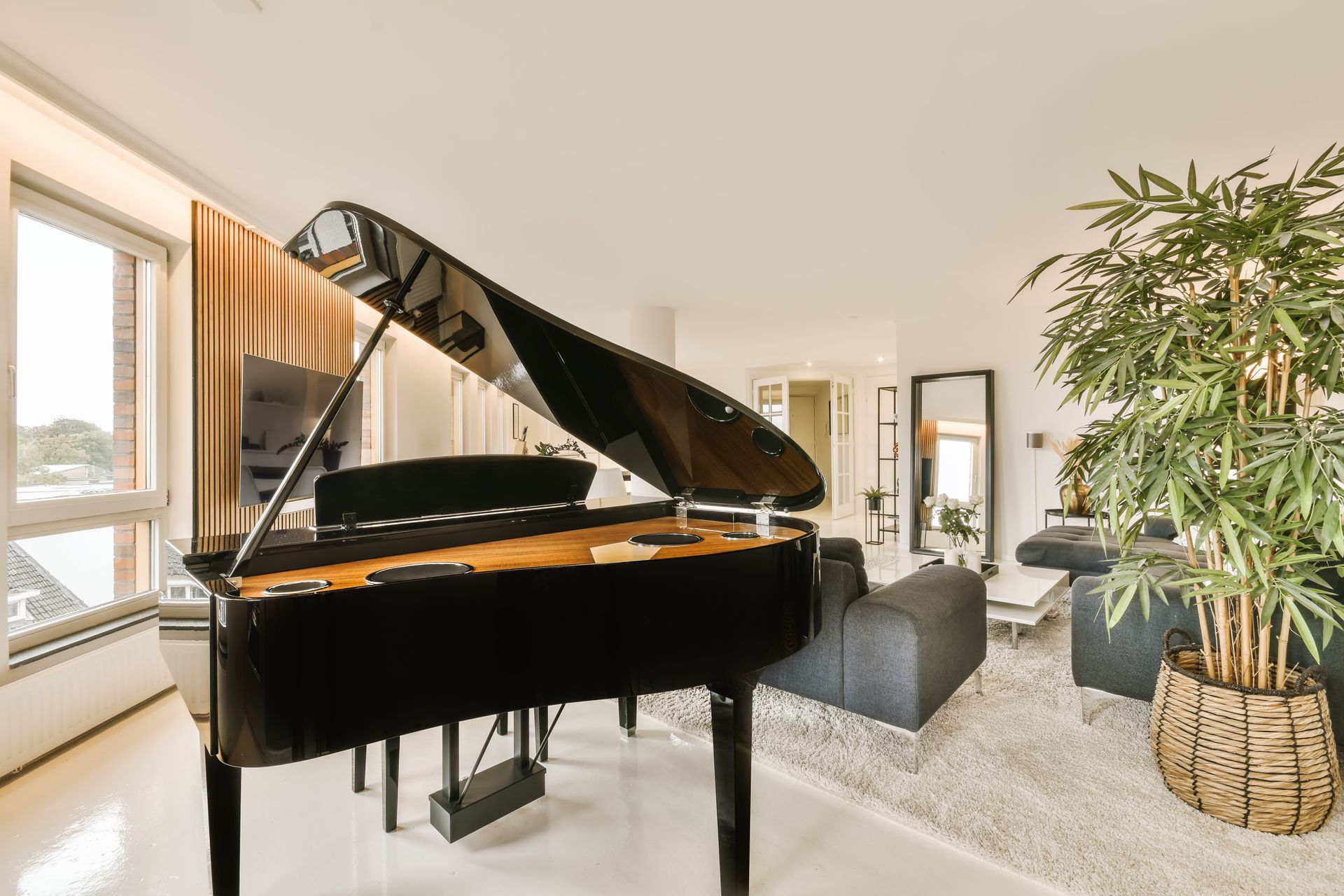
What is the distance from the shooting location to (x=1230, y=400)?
1744 mm

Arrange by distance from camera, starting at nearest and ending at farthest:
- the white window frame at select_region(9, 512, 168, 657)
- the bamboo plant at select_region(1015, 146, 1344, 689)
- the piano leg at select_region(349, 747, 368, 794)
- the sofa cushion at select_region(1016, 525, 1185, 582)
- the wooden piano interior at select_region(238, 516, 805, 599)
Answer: the wooden piano interior at select_region(238, 516, 805, 599)
the bamboo plant at select_region(1015, 146, 1344, 689)
the piano leg at select_region(349, 747, 368, 794)
the white window frame at select_region(9, 512, 168, 657)
the sofa cushion at select_region(1016, 525, 1185, 582)

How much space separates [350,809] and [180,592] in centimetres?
117

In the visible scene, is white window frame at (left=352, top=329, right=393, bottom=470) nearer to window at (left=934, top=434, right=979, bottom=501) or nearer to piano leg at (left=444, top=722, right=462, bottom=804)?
piano leg at (left=444, top=722, right=462, bottom=804)

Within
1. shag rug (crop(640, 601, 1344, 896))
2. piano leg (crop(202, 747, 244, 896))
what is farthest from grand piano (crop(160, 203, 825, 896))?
shag rug (crop(640, 601, 1344, 896))

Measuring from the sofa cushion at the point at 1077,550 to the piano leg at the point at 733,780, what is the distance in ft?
10.7

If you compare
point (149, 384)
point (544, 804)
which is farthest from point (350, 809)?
point (149, 384)

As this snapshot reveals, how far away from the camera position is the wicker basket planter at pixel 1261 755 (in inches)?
67.7

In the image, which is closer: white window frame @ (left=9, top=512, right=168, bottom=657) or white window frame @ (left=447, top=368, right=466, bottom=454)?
white window frame @ (left=9, top=512, right=168, bottom=657)

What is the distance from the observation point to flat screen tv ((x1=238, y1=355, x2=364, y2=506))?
3.46 metres

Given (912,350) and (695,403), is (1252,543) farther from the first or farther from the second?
(912,350)

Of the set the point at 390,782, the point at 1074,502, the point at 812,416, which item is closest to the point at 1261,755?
the point at 390,782

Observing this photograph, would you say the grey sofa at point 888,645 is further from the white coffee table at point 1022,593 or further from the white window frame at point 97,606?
the white window frame at point 97,606

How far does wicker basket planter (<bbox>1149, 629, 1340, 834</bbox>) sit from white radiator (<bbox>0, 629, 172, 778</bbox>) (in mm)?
3657

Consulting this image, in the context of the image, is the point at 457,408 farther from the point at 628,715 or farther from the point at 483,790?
the point at 483,790
